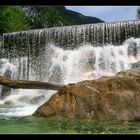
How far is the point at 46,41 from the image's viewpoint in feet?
64.1

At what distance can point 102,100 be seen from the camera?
6.95 meters

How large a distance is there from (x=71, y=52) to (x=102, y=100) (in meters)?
11.5

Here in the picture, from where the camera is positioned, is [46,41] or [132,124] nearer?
[132,124]

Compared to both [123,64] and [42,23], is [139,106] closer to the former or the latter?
[123,64]

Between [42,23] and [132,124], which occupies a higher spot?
[42,23]

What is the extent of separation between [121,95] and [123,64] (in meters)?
9.93

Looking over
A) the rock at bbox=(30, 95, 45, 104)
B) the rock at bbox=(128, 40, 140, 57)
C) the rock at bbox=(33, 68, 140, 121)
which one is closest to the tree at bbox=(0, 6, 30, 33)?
the rock at bbox=(128, 40, 140, 57)

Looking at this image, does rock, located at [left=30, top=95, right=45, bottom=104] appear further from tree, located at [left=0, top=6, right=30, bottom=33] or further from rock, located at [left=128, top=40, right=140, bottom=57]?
tree, located at [left=0, top=6, right=30, bottom=33]

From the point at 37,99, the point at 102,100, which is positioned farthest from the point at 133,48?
the point at 102,100

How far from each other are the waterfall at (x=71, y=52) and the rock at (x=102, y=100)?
7.24 metres

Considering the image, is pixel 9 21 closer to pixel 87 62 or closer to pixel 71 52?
pixel 71 52

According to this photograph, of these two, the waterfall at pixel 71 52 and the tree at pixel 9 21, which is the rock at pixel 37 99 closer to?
the waterfall at pixel 71 52
